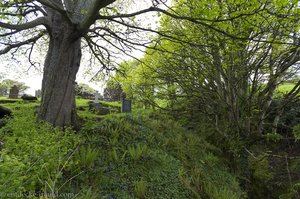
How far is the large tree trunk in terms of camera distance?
→ 4609mm

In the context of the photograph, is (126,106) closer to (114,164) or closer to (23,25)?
(114,164)

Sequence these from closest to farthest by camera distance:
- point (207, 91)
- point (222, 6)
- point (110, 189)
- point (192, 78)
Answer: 1. point (110, 189)
2. point (222, 6)
3. point (192, 78)
4. point (207, 91)

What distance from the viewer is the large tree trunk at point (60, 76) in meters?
4.61

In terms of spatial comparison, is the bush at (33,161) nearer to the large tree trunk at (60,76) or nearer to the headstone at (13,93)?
the large tree trunk at (60,76)

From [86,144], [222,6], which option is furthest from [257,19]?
[86,144]

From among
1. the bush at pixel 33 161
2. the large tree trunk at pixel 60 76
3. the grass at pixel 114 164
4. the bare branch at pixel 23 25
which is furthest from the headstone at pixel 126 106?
the bare branch at pixel 23 25

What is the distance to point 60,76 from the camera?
184 inches

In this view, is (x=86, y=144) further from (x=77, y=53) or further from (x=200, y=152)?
(x=200, y=152)

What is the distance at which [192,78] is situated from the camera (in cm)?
596

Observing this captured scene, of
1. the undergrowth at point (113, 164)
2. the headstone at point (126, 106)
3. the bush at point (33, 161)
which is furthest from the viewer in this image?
the headstone at point (126, 106)

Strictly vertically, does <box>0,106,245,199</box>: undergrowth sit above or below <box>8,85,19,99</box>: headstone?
below

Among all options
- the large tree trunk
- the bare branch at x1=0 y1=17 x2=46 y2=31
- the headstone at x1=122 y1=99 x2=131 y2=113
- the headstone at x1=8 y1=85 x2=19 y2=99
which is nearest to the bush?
the large tree trunk

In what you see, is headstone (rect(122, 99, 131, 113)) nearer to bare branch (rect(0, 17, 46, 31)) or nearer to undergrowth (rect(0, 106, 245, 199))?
undergrowth (rect(0, 106, 245, 199))

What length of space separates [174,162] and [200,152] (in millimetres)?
1294
